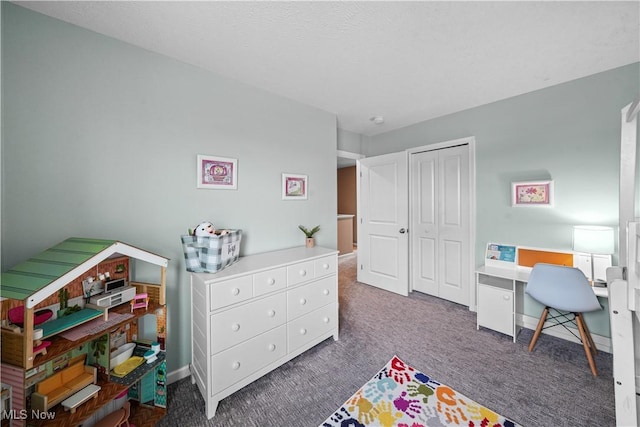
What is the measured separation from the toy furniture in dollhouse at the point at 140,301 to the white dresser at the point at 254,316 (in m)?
0.29

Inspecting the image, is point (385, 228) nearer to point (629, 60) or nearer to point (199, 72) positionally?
point (629, 60)

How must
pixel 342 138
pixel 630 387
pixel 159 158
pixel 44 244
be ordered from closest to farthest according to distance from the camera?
pixel 630 387, pixel 44 244, pixel 159 158, pixel 342 138

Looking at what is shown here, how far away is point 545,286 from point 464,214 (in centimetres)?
120

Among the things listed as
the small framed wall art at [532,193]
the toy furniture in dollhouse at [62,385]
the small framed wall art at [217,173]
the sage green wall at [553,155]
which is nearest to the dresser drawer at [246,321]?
the toy furniture in dollhouse at [62,385]

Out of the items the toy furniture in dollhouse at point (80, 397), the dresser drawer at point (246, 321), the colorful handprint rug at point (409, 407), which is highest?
the dresser drawer at point (246, 321)

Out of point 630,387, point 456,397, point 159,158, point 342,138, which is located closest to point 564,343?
point 456,397

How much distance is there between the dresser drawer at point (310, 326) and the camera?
1968 millimetres

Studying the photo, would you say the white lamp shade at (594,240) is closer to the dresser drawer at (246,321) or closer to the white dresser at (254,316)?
the white dresser at (254,316)

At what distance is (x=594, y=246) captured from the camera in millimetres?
1929

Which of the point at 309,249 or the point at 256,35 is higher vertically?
the point at 256,35

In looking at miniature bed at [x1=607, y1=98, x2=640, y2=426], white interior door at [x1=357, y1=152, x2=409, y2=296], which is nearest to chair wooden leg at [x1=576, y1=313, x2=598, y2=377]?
miniature bed at [x1=607, y1=98, x2=640, y2=426]

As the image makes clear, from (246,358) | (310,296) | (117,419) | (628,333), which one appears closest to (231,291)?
(246,358)

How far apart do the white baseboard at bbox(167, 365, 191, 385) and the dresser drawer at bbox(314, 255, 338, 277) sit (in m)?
1.25

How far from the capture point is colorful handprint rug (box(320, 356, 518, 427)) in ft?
4.89
